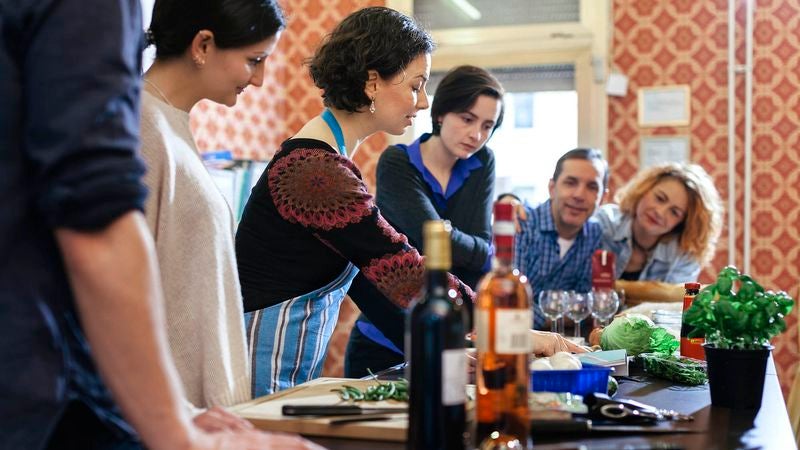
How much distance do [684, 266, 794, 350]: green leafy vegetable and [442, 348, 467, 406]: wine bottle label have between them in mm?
671

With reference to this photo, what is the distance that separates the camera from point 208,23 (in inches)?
56.2

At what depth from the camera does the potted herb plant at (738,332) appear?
151 centimetres

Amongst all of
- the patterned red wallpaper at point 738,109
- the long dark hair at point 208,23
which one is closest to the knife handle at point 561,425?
the long dark hair at point 208,23

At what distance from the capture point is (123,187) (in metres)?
0.87

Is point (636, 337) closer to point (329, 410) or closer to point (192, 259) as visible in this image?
point (329, 410)

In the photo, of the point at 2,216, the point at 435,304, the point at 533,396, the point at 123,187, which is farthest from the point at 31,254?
the point at 533,396

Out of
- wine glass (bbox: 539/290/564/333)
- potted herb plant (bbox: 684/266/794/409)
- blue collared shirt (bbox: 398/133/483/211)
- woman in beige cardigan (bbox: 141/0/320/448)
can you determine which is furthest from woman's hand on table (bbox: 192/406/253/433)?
blue collared shirt (bbox: 398/133/483/211)

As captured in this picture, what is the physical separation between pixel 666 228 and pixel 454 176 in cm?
107

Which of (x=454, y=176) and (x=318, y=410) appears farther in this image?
(x=454, y=176)

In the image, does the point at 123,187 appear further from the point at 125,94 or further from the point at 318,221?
the point at 318,221

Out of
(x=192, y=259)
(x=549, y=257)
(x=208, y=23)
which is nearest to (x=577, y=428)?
(x=192, y=259)

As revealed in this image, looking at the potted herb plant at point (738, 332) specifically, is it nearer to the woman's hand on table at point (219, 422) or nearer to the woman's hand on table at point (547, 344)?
the woman's hand on table at point (547, 344)

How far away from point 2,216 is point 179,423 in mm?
284

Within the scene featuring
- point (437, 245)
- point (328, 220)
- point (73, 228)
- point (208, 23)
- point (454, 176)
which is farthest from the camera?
point (454, 176)
